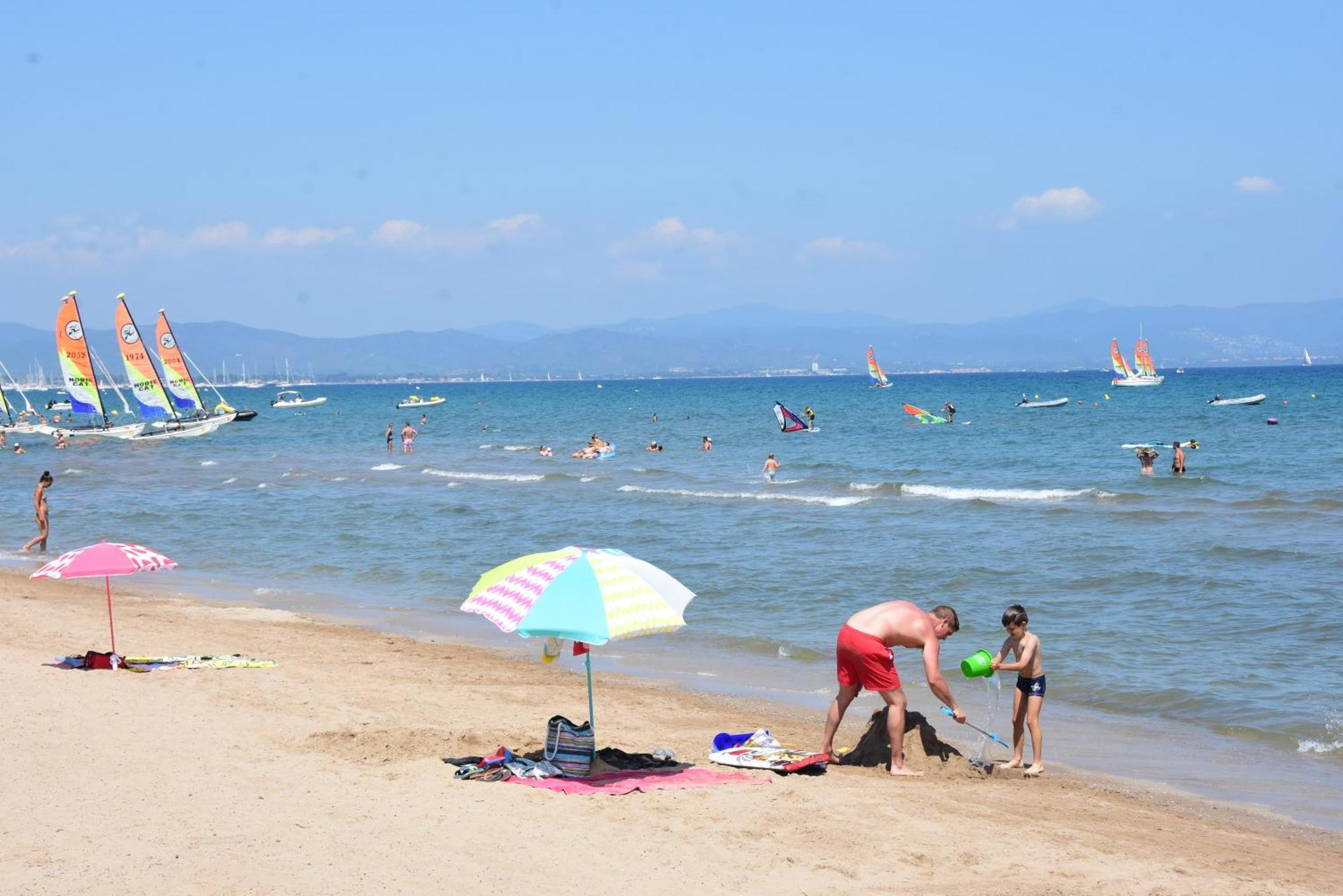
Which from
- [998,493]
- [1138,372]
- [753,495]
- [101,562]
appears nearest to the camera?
[101,562]

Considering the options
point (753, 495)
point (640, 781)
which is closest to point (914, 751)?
point (640, 781)

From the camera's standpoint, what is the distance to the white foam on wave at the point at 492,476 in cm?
3750

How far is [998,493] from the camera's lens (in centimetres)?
3041

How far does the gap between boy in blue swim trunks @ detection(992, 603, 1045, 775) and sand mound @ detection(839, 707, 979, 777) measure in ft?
1.56

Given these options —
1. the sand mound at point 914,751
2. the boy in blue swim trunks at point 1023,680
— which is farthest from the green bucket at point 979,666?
the sand mound at point 914,751

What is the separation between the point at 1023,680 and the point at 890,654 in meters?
1.19

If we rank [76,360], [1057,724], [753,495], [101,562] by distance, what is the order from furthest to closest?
1. [76,360]
2. [753,495]
3. [101,562]
4. [1057,724]

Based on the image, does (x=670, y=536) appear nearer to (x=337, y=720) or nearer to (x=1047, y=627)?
(x=1047, y=627)

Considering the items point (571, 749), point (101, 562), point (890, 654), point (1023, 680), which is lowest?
point (571, 749)

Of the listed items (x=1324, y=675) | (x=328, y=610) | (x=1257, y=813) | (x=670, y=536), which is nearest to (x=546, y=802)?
(x=1257, y=813)

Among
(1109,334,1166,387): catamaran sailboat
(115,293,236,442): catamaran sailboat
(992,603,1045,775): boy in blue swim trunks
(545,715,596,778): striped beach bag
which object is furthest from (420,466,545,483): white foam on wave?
(1109,334,1166,387): catamaran sailboat

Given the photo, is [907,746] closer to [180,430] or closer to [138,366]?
[138,366]

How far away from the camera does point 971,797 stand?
848 cm

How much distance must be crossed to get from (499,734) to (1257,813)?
18.6ft
